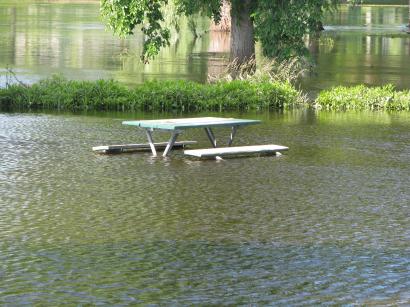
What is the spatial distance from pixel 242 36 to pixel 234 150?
16.2m

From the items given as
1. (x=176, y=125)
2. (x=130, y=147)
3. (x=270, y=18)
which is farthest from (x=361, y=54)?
(x=176, y=125)

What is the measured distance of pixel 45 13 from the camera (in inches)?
3465

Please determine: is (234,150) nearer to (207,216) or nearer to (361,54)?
(207,216)

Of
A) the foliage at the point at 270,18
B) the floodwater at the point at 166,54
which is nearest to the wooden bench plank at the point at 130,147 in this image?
the floodwater at the point at 166,54

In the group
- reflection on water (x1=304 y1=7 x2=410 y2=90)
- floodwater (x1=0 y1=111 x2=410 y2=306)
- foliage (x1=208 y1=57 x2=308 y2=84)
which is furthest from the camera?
reflection on water (x1=304 y1=7 x2=410 y2=90)

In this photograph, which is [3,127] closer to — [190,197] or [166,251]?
[190,197]

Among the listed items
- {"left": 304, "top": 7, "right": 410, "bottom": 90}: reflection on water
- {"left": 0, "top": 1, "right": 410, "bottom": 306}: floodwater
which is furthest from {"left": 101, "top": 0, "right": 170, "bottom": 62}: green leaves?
{"left": 0, "top": 1, "right": 410, "bottom": 306}: floodwater

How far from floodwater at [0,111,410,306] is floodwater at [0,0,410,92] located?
43.7 ft

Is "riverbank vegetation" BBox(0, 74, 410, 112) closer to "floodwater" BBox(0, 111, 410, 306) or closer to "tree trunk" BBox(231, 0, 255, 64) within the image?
"floodwater" BBox(0, 111, 410, 306)

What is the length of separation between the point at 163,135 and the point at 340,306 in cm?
1240

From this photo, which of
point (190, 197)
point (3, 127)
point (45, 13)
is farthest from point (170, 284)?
point (45, 13)

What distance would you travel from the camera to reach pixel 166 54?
49.2 m

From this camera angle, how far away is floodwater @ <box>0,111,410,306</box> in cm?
1025

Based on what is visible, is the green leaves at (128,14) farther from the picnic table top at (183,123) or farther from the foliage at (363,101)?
the picnic table top at (183,123)
